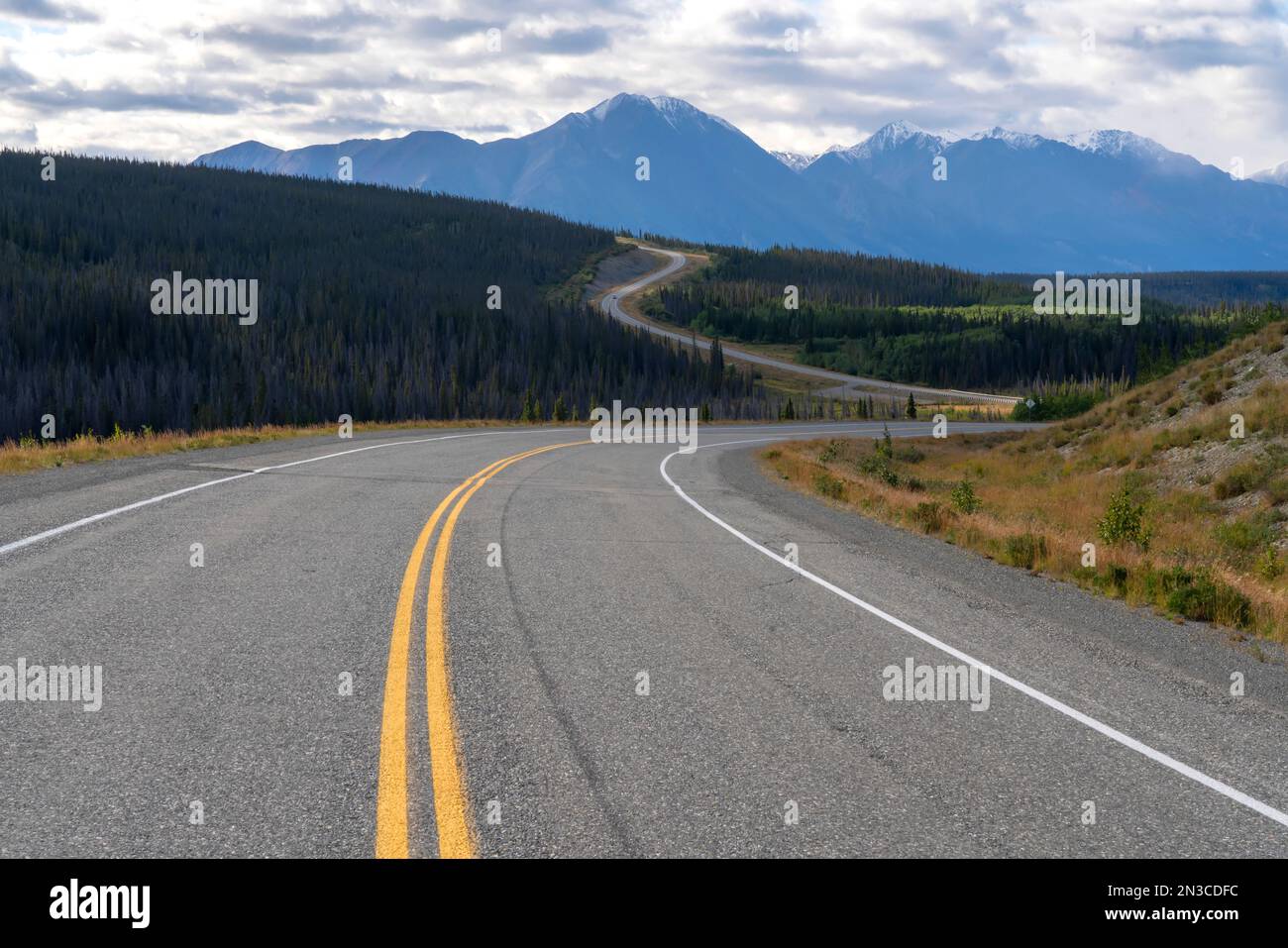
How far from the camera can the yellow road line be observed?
4207mm

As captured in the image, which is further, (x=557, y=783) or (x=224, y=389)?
(x=224, y=389)

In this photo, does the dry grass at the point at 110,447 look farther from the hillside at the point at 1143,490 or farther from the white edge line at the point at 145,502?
the hillside at the point at 1143,490

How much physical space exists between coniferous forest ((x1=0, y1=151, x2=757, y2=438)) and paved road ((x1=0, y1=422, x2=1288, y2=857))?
152ft

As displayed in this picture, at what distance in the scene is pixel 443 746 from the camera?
522 cm

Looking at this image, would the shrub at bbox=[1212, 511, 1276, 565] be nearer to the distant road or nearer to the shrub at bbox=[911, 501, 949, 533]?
the shrub at bbox=[911, 501, 949, 533]

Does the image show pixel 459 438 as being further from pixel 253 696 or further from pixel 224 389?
pixel 224 389

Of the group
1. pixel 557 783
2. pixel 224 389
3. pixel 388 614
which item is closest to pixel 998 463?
pixel 388 614

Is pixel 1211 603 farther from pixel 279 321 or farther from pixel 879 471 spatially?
pixel 279 321

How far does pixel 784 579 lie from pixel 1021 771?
5.29 meters

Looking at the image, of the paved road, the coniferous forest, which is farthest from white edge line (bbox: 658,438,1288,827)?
the coniferous forest

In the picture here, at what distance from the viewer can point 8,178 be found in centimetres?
12206

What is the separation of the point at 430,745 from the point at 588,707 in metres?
1.08

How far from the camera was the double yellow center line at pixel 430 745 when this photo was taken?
4.20 meters

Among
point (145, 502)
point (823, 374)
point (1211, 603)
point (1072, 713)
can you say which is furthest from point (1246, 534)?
point (823, 374)
